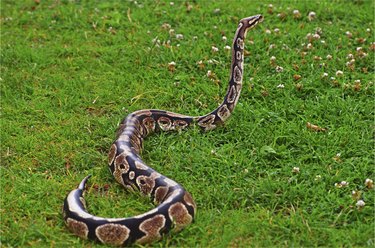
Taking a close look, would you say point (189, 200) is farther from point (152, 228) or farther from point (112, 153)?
point (112, 153)

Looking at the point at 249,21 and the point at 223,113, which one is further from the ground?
the point at 249,21

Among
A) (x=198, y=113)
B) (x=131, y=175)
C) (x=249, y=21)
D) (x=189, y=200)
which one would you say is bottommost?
(x=198, y=113)

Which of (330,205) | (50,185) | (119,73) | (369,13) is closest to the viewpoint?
(330,205)

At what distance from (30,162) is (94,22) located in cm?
466

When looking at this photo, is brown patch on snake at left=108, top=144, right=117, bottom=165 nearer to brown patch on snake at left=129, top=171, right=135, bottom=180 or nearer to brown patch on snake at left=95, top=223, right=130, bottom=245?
brown patch on snake at left=129, top=171, right=135, bottom=180

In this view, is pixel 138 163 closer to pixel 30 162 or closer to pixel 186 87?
pixel 30 162

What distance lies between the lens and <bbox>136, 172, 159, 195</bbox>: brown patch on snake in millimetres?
7402

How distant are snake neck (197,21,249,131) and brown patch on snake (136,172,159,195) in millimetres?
1702

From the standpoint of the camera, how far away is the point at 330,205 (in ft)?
23.3

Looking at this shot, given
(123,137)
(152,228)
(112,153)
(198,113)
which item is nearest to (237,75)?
(198,113)

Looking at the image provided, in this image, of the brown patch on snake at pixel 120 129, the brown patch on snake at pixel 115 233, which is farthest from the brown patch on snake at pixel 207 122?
the brown patch on snake at pixel 115 233

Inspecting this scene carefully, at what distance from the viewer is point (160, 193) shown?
23.7 ft

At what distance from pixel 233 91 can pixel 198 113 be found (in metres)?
0.63

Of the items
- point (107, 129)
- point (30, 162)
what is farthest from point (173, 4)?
point (30, 162)
